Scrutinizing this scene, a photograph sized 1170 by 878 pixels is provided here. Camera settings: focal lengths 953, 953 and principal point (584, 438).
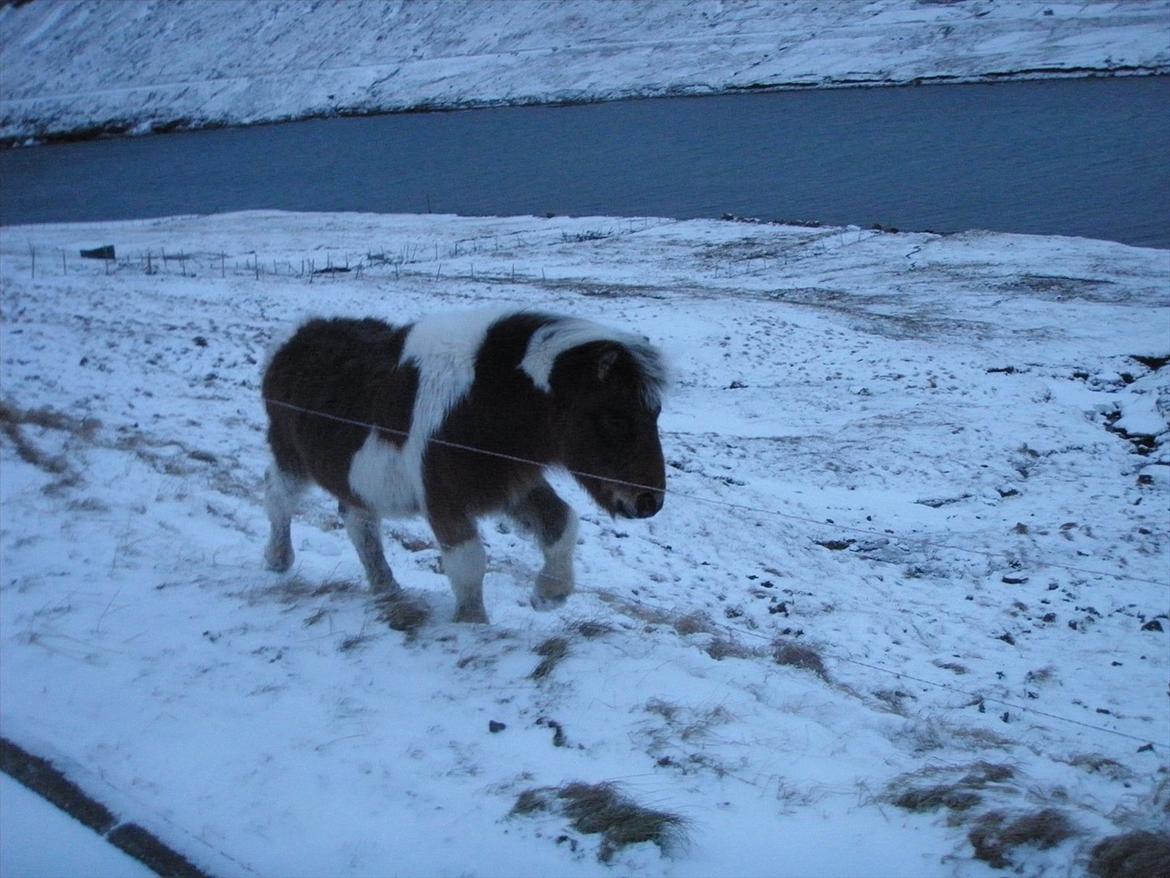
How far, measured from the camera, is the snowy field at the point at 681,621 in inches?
151

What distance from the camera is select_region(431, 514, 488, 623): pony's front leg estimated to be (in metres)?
5.36

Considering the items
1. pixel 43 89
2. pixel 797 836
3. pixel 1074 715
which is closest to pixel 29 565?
pixel 797 836

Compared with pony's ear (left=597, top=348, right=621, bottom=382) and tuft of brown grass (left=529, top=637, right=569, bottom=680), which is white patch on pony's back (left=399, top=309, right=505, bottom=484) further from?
tuft of brown grass (left=529, top=637, right=569, bottom=680)

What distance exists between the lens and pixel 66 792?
163 inches

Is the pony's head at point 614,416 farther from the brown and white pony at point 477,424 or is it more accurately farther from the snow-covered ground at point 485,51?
the snow-covered ground at point 485,51

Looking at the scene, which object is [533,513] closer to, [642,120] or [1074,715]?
[1074,715]

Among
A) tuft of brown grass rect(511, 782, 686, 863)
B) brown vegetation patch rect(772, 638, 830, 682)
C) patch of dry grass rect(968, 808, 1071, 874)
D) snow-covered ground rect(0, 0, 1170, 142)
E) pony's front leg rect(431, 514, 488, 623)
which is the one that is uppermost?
snow-covered ground rect(0, 0, 1170, 142)

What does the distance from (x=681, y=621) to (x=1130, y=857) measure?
12.3 feet

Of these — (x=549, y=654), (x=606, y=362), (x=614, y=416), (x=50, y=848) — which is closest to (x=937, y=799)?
(x=549, y=654)

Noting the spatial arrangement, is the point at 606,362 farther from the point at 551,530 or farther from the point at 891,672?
the point at 891,672

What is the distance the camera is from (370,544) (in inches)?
247

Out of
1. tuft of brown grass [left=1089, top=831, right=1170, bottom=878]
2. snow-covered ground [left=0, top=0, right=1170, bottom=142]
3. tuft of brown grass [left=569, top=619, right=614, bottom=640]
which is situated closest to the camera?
tuft of brown grass [left=1089, top=831, right=1170, bottom=878]

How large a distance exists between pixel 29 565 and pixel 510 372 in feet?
12.4

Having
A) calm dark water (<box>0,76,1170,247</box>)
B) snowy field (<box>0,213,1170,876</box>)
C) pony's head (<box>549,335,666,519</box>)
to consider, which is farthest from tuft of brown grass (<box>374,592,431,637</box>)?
calm dark water (<box>0,76,1170,247</box>)
